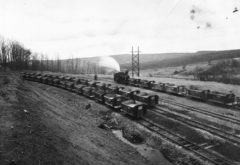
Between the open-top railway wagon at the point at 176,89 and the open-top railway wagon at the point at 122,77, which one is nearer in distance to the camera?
the open-top railway wagon at the point at 176,89

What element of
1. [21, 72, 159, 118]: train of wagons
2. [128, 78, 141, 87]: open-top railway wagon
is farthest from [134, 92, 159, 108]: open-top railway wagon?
[128, 78, 141, 87]: open-top railway wagon

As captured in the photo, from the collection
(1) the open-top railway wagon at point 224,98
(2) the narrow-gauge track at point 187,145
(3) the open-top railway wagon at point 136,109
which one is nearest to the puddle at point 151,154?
(2) the narrow-gauge track at point 187,145

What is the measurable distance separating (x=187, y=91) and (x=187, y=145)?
48.5 feet

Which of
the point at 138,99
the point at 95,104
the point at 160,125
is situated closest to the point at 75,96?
the point at 95,104

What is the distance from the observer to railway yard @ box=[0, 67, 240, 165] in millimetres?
6836

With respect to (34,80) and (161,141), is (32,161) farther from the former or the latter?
(34,80)

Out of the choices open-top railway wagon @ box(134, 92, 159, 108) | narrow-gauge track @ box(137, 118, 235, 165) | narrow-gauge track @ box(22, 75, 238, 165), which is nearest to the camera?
narrow-gauge track @ box(22, 75, 238, 165)

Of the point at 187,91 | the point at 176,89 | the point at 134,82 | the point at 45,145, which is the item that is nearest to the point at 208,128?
the point at 45,145

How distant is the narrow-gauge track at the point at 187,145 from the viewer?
9258 mm

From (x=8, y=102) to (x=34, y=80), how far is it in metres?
31.7

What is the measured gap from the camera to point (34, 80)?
39.8 metres

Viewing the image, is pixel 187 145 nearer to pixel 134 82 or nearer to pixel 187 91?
pixel 187 91

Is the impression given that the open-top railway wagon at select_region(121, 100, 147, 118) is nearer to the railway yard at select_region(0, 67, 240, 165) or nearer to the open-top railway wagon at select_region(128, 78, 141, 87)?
the railway yard at select_region(0, 67, 240, 165)

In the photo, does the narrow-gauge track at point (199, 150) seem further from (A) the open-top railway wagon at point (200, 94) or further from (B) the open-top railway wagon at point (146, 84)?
(B) the open-top railway wagon at point (146, 84)
